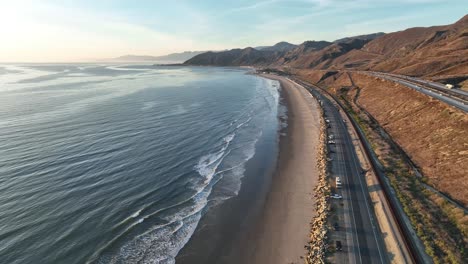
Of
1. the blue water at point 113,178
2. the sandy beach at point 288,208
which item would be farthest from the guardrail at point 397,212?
the blue water at point 113,178

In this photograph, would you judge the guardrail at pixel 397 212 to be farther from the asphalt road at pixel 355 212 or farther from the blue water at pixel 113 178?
the blue water at pixel 113 178

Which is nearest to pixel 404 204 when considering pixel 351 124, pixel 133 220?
pixel 133 220

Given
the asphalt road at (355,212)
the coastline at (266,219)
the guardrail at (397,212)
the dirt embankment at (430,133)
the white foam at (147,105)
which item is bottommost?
the white foam at (147,105)

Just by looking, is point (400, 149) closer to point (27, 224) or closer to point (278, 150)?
point (278, 150)

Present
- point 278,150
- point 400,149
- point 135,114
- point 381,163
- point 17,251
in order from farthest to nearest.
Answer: point 135,114 < point 278,150 < point 400,149 < point 381,163 < point 17,251

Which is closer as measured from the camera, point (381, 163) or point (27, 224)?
point (27, 224)

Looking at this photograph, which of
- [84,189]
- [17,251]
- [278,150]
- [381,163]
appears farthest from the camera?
[278,150]

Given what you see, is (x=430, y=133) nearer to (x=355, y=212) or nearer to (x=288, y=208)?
(x=355, y=212)
